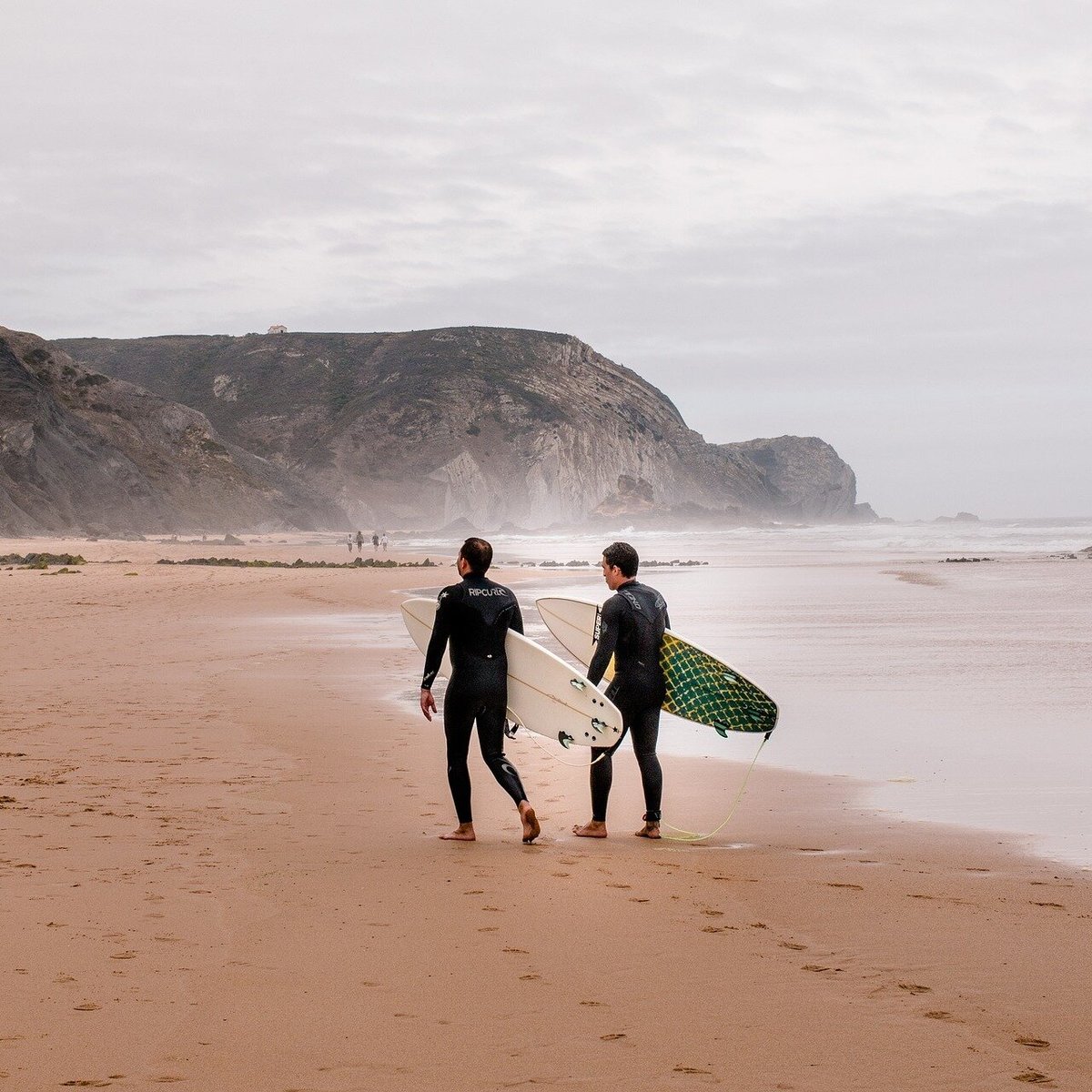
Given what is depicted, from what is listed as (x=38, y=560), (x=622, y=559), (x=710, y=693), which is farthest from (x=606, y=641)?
(x=38, y=560)

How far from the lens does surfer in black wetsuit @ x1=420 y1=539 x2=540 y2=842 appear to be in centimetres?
665

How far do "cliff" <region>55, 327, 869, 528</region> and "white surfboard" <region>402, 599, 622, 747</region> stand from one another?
110 meters

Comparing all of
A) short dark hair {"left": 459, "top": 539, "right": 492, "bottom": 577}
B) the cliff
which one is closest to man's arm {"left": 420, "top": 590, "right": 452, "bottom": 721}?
short dark hair {"left": 459, "top": 539, "right": 492, "bottom": 577}

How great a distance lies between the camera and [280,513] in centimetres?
9531

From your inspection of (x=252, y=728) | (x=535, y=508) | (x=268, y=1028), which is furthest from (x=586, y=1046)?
(x=535, y=508)

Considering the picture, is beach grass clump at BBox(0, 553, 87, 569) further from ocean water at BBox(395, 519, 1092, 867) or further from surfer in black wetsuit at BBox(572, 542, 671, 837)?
surfer in black wetsuit at BBox(572, 542, 671, 837)

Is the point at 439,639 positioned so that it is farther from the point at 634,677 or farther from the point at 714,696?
the point at 714,696

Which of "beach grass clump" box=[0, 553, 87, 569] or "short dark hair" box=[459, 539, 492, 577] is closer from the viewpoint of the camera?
"short dark hair" box=[459, 539, 492, 577]

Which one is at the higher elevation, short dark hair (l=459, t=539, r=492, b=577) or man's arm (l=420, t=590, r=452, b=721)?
short dark hair (l=459, t=539, r=492, b=577)

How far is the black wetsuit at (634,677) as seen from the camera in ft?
22.3

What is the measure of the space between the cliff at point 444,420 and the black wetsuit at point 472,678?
11026cm

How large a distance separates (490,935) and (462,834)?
1.84 metres

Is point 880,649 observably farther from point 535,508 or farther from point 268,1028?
point 535,508

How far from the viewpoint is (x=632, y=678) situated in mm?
6836
